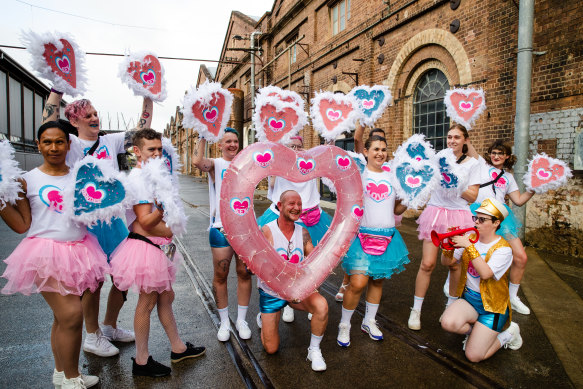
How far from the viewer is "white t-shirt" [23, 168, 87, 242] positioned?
84.9 inches

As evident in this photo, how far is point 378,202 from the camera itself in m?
3.09

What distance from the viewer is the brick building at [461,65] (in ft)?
19.4

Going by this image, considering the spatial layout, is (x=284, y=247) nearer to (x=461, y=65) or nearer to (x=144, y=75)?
(x=144, y=75)

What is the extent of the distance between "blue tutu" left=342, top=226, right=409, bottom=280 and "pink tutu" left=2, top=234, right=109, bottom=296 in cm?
194

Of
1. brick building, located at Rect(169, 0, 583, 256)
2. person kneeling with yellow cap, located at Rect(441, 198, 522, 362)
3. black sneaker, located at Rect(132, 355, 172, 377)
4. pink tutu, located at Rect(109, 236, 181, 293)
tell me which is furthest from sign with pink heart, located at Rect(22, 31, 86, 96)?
brick building, located at Rect(169, 0, 583, 256)

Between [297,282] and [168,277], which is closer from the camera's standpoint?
[168,277]

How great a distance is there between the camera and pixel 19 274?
2084mm

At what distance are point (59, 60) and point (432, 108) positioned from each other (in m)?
8.22

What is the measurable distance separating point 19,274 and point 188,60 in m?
14.8

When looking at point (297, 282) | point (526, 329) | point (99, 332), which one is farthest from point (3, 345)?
point (526, 329)

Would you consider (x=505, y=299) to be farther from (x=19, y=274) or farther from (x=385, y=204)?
(x=19, y=274)

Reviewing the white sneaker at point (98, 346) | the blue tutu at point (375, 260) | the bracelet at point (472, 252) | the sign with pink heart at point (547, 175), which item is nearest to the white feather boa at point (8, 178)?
the white sneaker at point (98, 346)

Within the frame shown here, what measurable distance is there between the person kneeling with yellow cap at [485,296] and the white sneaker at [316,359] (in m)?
1.02

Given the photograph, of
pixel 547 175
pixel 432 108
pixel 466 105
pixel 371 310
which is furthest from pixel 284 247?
pixel 432 108
